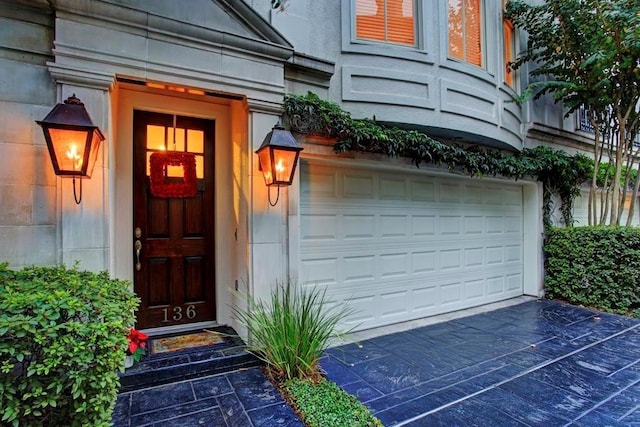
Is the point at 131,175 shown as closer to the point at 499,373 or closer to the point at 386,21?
the point at 386,21

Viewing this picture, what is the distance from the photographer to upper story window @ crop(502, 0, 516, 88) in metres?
5.71

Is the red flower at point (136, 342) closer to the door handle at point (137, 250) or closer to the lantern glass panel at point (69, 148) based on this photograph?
the door handle at point (137, 250)

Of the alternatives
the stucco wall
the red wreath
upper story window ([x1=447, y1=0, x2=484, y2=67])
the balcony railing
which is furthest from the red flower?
the balcony railing

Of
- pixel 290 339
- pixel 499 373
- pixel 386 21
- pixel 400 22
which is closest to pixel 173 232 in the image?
pixel 290 339

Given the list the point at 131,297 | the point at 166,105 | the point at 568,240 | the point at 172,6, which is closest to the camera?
the point at 131,297

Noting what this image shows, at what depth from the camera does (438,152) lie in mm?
4312

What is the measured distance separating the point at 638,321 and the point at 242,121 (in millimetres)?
6098

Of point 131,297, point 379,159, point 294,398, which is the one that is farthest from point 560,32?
point 131,297

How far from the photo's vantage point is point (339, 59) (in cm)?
406

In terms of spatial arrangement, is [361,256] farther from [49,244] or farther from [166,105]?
[49,244]

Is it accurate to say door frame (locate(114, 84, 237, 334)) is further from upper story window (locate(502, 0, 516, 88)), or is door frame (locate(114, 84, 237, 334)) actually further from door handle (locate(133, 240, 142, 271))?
upper story window (locate(502, 0, 516, 88))

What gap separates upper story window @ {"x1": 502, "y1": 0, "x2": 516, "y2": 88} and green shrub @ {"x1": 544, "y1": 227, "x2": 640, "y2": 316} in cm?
285

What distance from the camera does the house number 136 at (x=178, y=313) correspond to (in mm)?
3488

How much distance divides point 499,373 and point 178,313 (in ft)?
10.7
